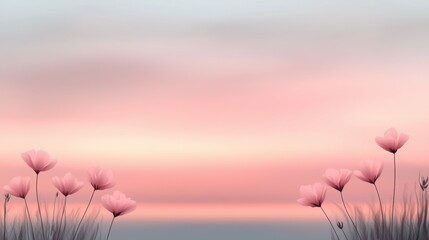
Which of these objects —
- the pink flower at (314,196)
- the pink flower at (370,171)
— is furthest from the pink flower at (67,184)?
the pink flower at (370,171)

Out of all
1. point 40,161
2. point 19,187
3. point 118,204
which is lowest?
point 118,204

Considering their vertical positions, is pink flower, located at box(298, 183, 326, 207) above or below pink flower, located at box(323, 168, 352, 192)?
below

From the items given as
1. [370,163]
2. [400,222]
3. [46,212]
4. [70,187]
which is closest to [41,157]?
[70,187]

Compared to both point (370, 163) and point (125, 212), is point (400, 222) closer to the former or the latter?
point (370, 163)

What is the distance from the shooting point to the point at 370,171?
2.95 meters

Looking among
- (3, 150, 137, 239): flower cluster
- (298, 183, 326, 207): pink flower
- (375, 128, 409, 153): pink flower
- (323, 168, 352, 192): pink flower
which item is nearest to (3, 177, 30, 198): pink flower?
(3, 150, 137, 239): flower cluster

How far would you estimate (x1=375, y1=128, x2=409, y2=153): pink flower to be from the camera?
9.95 ft

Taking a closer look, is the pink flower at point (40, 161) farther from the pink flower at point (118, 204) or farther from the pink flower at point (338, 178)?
the pink flower at point (338, 178)

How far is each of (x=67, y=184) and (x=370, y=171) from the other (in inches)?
78.2

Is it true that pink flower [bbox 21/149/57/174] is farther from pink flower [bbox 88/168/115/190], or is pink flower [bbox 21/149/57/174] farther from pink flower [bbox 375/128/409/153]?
pink flower [bbox 375/128/409/153]

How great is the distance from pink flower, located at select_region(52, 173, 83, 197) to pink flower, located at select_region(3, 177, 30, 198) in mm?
189

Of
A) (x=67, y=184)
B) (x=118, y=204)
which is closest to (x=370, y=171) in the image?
(x=118, y=204)

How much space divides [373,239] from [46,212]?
238 cm

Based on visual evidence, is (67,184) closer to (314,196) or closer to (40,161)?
(40,161)
